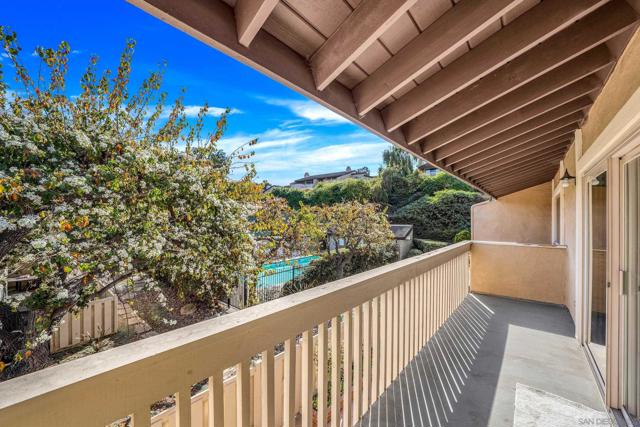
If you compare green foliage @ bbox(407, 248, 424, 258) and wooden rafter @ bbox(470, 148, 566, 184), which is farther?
green foliage @ bbox(407, 248, 424, 258)

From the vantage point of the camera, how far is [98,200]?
3.79 m

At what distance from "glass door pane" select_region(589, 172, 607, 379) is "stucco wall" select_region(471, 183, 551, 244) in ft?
19.9

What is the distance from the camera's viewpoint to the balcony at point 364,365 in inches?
29.0

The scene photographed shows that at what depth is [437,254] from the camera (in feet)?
11.4

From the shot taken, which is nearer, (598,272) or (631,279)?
(631,279)

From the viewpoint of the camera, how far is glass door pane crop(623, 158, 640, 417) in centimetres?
196

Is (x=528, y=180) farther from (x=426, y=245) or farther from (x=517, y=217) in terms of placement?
(x=426, y=245)

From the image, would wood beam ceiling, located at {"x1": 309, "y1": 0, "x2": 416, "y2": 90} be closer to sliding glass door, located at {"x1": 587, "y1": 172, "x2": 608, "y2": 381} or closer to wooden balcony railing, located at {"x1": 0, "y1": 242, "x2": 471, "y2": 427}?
wooden balcony railing, located at {"x1": 0, "y1": 242, "x2": 471, "y2": 427}

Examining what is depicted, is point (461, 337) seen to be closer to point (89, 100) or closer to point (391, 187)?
point (89, 100)

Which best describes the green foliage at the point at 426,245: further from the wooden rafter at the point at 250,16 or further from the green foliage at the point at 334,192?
the wooden rafter at the point at 250,16

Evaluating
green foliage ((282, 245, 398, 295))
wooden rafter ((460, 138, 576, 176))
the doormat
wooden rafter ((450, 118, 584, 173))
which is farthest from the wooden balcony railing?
green foliage ((282, 245, 398, 295))

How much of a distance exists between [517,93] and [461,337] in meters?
2.74

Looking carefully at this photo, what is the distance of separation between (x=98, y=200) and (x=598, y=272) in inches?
219

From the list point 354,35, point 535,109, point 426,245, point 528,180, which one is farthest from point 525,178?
point 426,245
